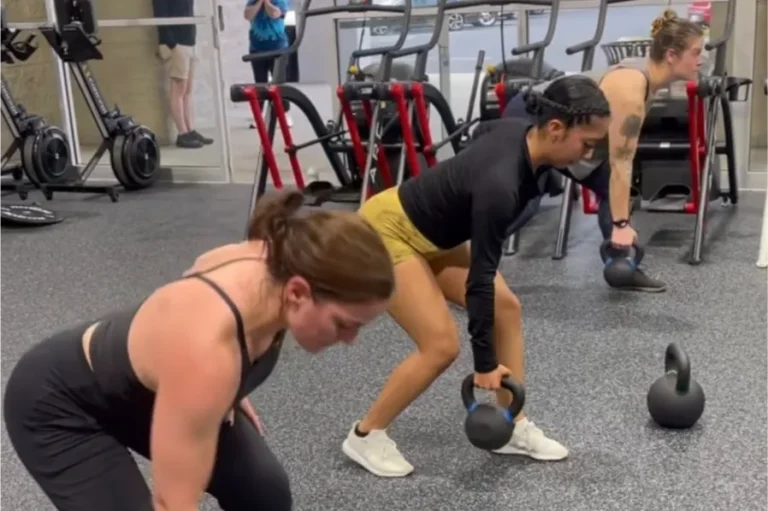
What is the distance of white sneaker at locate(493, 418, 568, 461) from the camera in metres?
2.79

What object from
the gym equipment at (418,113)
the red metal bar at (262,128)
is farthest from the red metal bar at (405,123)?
the red metal bar at (262,128)

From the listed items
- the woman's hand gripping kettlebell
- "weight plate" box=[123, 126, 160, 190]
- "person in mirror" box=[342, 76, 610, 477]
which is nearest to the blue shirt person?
"weight plate" box=[123, 126, 160, 190]

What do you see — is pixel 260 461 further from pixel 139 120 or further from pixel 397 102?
pixel 139 120

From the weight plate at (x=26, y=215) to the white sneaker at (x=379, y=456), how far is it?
3.98 meters

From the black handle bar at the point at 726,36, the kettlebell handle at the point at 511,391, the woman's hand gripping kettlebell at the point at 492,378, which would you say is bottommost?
the kettlebell handle at the point at 511,391

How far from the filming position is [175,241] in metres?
5.51

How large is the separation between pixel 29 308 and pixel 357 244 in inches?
132

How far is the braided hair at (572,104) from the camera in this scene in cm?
241

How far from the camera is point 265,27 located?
8.54 meters

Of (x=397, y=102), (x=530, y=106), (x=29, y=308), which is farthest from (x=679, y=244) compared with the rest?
(x=29, y=308)

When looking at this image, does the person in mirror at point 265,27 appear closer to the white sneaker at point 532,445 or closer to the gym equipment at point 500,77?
the gym equipment at point 500,77

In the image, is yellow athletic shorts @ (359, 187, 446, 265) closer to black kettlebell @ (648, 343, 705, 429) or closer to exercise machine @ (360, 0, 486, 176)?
black kettlebell @ (648, 343, 705, 429)

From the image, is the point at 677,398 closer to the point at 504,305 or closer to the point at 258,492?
the point at 504,305

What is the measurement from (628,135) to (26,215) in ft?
12.9
